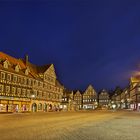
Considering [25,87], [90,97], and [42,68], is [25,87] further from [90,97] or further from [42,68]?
[90,97]

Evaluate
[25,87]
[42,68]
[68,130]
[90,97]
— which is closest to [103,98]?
[90,97]

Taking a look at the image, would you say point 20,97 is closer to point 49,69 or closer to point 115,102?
point 49,69

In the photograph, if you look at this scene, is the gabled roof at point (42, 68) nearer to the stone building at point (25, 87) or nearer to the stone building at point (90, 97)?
the stone building at point (25, 87)

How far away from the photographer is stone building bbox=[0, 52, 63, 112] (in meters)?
57.2

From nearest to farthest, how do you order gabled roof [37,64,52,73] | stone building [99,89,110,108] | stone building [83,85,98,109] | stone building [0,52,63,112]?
stone building [0,52,63,112]
gabled roof [37,64,52,73]
stone building [83,85,98,109]
stone building [99,89,110,108]

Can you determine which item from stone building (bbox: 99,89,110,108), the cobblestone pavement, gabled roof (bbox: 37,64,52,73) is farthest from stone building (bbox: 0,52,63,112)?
stone building (bbox: 99,89,110,108)

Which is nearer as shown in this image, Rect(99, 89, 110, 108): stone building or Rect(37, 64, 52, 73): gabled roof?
Rect(37, 64, 52, 73): gabled roof

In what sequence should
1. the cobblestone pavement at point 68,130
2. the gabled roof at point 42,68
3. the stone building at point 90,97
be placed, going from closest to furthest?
the cobblestone pavement at point 68,130 → the gabled roof at point 42,68 → the stone building at point 90,97

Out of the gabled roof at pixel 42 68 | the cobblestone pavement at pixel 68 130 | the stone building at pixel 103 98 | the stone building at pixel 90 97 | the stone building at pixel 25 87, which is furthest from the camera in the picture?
the stone building at pixel 103 98

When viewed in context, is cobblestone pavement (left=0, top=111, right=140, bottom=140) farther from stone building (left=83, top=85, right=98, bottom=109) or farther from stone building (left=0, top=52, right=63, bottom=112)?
stone building (left=83, top=85, right=98, bottom=109)

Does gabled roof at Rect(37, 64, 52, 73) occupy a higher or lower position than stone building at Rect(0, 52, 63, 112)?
higher

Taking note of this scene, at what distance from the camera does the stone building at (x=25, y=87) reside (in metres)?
57.2

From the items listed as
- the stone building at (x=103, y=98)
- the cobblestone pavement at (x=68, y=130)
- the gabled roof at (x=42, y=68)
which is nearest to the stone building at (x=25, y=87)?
the gabled roof at (x=42, y=68)

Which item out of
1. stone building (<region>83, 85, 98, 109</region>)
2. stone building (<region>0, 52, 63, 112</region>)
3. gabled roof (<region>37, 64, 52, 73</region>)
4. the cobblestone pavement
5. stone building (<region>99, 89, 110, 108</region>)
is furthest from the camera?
stone building (<region>99, 89, 110, 108</region>)
